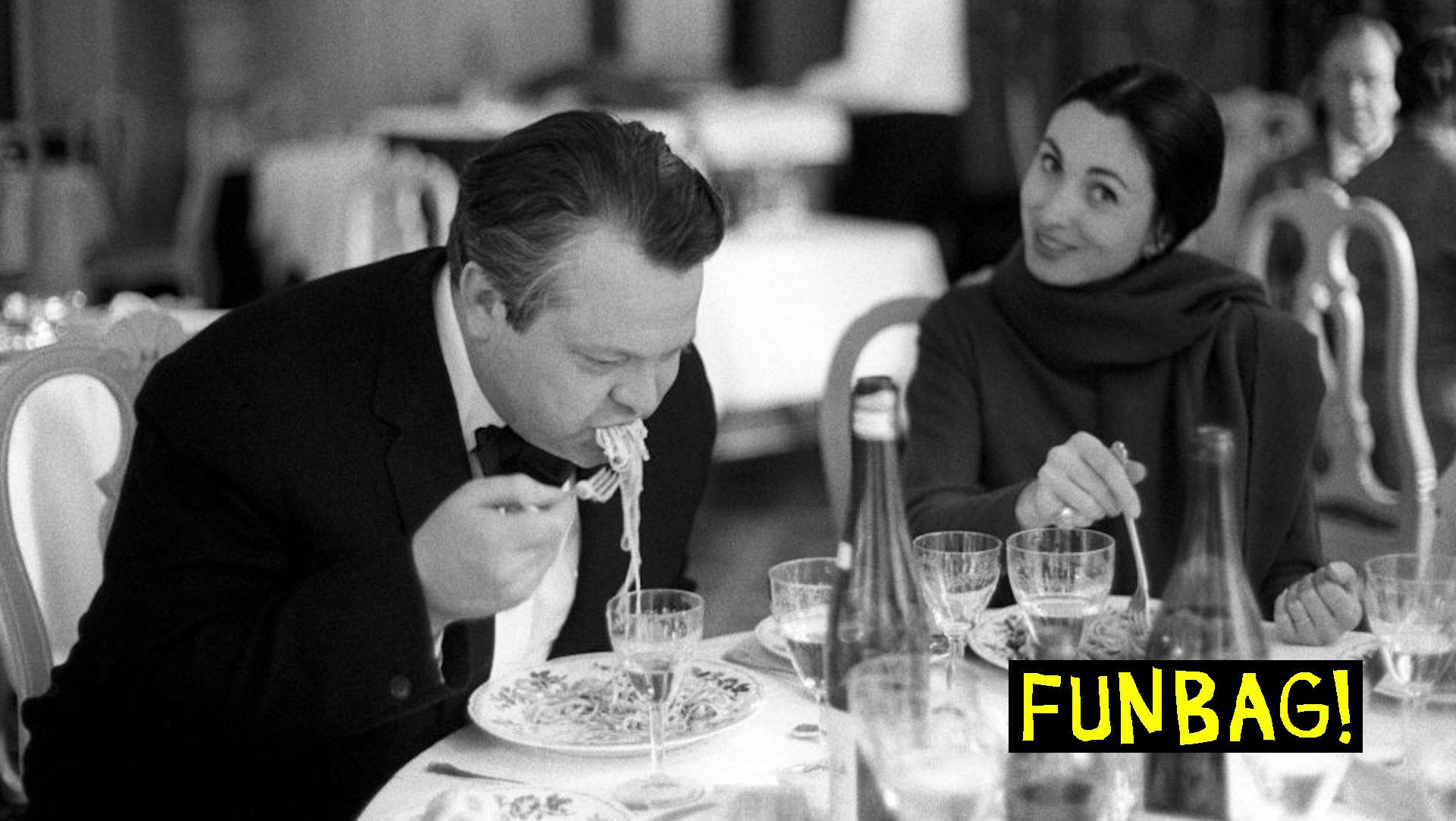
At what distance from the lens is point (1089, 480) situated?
1.74m

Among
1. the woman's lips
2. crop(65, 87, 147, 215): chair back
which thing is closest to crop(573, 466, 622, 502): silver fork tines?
the woman's lips

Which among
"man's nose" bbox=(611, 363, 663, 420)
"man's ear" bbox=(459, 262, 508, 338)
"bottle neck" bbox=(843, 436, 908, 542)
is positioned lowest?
"bottle neck" bbox=(843, 436, 908, 542)

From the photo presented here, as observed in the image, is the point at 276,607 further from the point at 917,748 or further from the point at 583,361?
the point at 917,748

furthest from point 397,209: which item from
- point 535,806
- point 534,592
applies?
point 535,806

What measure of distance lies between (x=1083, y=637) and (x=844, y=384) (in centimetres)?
97

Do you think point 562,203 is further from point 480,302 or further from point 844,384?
point 844,384

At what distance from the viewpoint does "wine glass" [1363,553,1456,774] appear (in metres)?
1.43

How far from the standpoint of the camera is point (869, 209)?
688cm

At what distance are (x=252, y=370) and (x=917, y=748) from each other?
0.89m

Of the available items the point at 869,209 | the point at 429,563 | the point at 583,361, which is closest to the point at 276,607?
the point at 429,563

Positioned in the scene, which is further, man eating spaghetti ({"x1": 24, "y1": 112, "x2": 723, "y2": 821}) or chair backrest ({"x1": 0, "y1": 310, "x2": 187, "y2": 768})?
chair backrest ({"x1": 0, "y1": 310, "x2": 187, "y2": 768})

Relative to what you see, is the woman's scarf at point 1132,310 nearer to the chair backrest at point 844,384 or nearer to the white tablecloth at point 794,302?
the chair backrest at point 844,384

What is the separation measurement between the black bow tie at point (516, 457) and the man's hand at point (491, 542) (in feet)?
0.61

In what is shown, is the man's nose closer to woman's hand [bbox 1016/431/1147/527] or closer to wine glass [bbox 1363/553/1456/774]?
woman's hand [bbox 1016/431/1147/527]
